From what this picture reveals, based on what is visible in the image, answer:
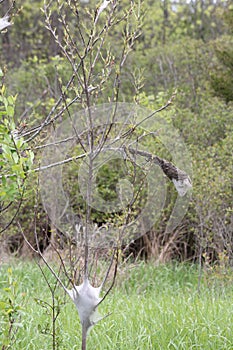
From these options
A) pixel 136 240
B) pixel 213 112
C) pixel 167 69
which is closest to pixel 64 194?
pixel 136 240

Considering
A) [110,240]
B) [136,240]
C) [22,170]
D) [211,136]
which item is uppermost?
[22,170]

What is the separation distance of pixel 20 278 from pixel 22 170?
16.9 ft

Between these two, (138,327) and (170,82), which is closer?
(138,327)

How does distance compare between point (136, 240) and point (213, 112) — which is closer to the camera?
point (136, 240)

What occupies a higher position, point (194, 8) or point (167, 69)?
point (194, 8)

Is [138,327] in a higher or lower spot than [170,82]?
lower

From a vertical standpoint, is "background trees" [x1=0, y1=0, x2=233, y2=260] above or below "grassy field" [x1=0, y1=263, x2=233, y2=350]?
above

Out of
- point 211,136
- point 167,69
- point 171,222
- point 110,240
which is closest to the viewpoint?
point 110,240

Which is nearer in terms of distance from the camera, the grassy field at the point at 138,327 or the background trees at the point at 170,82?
the grassy field at the point at 138,327

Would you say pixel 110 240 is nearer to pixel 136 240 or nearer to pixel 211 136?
pixel 136 240

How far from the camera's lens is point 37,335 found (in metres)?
4.23

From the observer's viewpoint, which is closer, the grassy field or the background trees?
the grassy field

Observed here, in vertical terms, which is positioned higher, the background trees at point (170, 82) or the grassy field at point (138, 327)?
the background trees at point (170, 82)

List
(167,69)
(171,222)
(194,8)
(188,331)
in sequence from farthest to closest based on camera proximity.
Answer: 1. (194,8)
2. (167,69)
3. (171,222)
4. (188,331)
